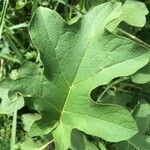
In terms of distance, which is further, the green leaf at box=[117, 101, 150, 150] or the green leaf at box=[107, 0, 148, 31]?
the green leaf at box=[107, 0, 148, 31]

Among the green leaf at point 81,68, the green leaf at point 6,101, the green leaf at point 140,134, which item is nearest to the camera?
the green leaf at point 81,68

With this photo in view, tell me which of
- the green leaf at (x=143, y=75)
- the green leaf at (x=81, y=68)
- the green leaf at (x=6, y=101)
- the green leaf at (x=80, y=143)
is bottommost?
the green leaf at (x=80, y=143)

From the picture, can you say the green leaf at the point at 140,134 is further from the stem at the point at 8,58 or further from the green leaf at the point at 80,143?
the stem at the point at 8,58

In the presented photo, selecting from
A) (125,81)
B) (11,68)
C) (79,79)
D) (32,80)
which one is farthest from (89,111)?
(11,68)

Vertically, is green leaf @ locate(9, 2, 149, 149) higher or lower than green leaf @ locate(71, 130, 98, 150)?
higher

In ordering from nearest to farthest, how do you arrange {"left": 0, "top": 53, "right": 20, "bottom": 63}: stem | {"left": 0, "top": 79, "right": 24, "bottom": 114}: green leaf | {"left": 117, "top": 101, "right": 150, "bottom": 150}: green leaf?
{"left": 117, "top": 101, "right": 150, "bottom": 150}: green leaf < {"left": 0, "top": 79, "right": 24, "bottom": 114}: green leaf < {"left": 0, "top": 53, "right": 20, "bottom": 63}: stem

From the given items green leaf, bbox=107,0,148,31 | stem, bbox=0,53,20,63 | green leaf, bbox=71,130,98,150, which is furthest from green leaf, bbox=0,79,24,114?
green leaf, bbox=107,0,148,31

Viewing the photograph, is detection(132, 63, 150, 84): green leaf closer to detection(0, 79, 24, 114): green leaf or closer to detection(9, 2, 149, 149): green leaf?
detection(9, 2, 149, 149): green leaf

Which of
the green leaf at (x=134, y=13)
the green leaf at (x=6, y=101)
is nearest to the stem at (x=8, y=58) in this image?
the green leaf at (x=6, y=101)

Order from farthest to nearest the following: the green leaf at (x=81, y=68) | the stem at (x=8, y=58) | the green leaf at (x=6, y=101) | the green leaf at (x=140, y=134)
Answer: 1. the stem at (x=8, y=58)
2. the green leaf at (x=6, y=101)
3. the green leaf at (x=140, y=134)
4. the green leaf at (x=81, y=68)
